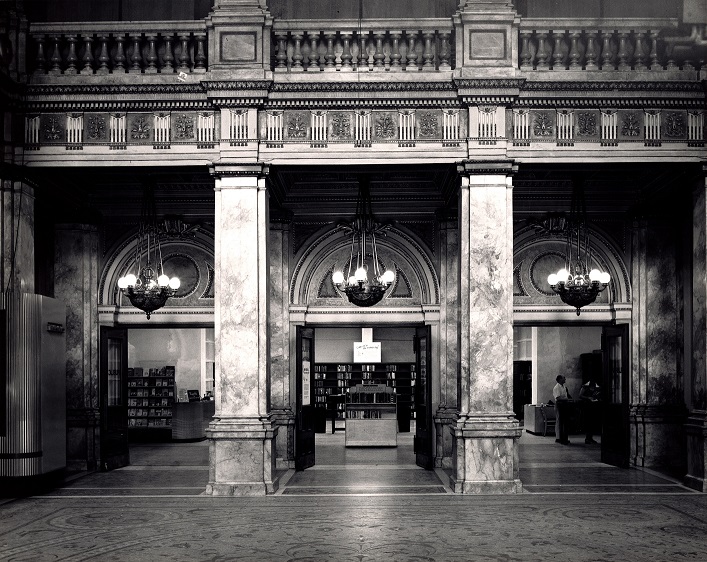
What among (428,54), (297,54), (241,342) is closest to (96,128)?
(297,54)

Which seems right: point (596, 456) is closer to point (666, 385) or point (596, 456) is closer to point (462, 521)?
point (666, 385)

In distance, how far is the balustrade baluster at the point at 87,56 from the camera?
10930mm

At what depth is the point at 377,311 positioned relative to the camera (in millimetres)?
14219

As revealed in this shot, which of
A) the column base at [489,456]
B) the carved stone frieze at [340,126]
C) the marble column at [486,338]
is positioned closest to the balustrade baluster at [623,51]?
the marble column at [486,338]

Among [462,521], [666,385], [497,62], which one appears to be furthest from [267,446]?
[666,385]

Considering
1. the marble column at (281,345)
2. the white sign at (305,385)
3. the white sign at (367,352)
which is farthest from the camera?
the white sign at (367,352)

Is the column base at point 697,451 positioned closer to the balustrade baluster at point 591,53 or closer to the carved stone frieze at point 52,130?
the balustrade baluster at point 591,53

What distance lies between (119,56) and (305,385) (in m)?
5.92

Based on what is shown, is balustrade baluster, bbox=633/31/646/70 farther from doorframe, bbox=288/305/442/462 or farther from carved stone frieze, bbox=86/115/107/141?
carved stone frieze, bbox=86/115/107/141

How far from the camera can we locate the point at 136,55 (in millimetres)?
10945

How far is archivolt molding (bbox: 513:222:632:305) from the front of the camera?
14125 mm

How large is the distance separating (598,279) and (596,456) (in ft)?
13.5

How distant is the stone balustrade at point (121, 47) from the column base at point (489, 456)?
5703 millimetres

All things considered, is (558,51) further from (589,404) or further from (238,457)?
(589,404)
